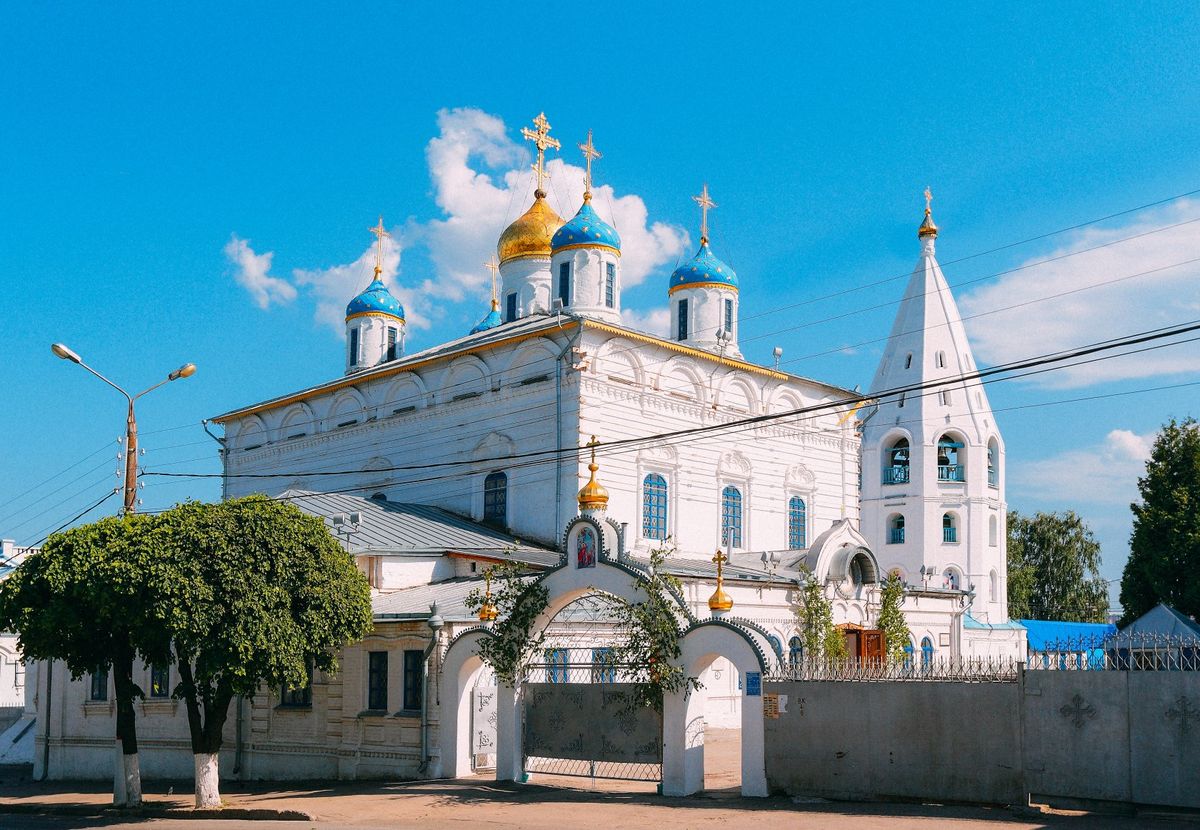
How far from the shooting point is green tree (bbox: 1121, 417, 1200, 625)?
31609 millimetres

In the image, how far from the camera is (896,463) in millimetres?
44250

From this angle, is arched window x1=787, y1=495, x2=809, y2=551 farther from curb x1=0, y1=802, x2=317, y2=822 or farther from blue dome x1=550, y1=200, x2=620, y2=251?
curb x1=0, y1=802, x2=317, y2=822

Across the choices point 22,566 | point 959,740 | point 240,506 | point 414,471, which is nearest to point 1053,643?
point 959,740

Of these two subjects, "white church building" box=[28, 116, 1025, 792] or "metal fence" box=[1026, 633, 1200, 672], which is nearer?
"metal fence" box=[1026, 633, 1200, 672]

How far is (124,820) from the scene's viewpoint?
17.4m

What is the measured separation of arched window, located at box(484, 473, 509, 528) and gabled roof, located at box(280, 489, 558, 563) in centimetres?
40

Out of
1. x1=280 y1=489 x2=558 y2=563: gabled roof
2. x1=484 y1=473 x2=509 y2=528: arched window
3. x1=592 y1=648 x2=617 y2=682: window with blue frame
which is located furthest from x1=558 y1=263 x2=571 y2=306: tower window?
x1=592 y1=648 x2=617 y2=682: window with blue frame

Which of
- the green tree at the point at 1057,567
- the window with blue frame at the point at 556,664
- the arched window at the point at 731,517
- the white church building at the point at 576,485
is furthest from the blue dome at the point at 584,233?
the green tree at the point at 1057,567

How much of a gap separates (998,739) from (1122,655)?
1718 millimetres

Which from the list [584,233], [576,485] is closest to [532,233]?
[584,233]

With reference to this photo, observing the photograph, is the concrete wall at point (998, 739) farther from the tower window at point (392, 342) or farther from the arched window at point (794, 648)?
the tower window at point (392, 342)

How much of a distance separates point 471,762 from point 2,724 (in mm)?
19710

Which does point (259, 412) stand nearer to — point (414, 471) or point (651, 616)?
point (414, 471)

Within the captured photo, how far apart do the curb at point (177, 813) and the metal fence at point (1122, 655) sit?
9.46 metres
